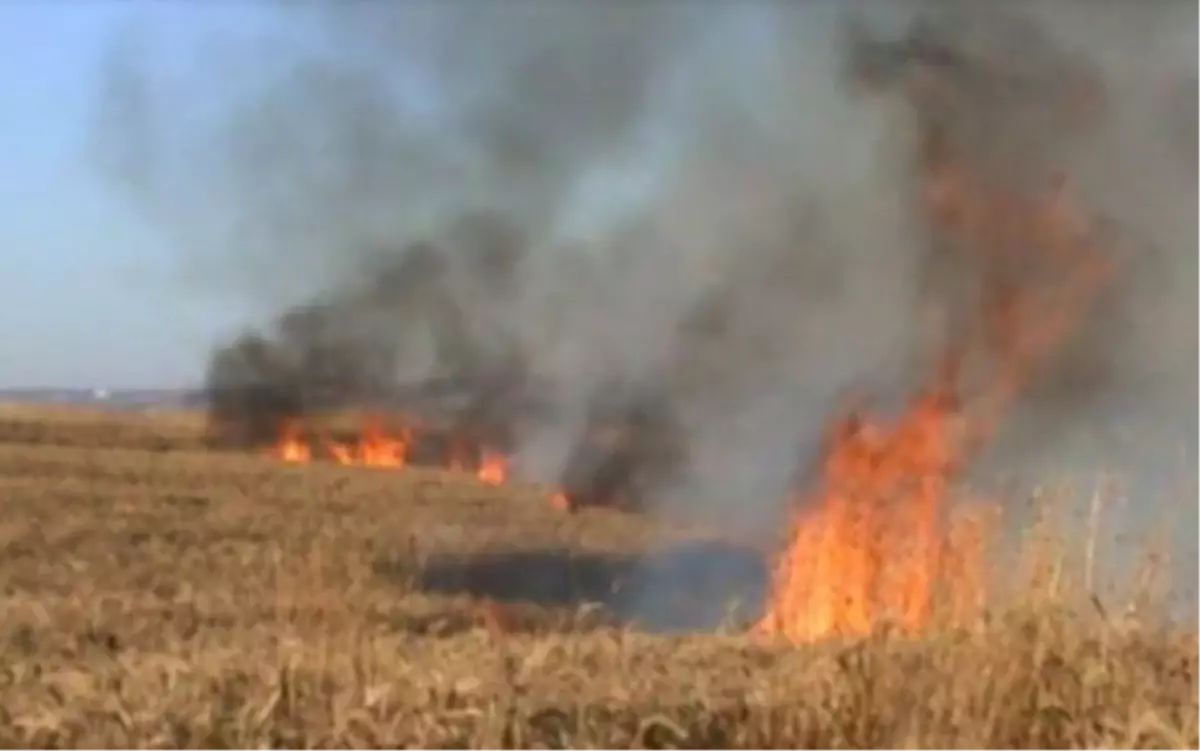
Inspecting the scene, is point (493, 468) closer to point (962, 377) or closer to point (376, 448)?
point (376, 448)

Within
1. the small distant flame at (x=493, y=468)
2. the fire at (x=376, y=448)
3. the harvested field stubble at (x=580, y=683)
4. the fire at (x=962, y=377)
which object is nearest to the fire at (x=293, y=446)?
the fire at (x=376, y=448)

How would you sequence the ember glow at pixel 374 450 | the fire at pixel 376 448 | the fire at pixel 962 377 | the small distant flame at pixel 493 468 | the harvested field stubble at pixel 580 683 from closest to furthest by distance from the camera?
1. the harvested field stubble at pixel 580 683
2. the fire at pixel 962 377
3. the small distant flame at pixel 493 468
4. the ember glow at pixel 374 450
5. the fire at pixel 376 448

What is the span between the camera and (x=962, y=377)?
46.3 ft

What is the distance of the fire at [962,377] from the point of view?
11.8 metres

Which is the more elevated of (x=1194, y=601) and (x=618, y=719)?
(x=1194, y=601)

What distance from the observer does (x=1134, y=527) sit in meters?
8.52

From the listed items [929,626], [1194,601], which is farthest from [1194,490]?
[929,626]

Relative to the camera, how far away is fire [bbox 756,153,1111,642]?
464 inches

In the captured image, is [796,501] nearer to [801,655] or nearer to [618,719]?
[801,655]

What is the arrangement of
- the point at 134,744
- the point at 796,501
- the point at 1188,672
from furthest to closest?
the point at 796,501
the point at 1188,672
the point at 134,744

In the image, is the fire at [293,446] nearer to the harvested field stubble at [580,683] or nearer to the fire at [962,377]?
the fire at [962,377]

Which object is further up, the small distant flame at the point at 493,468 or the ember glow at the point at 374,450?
the ember glow at the point at 374,450

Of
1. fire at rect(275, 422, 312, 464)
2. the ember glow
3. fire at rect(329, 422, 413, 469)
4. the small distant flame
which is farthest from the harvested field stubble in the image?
fire at rect(275, 422, 312, 464)

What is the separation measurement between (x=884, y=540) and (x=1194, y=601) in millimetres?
2726
